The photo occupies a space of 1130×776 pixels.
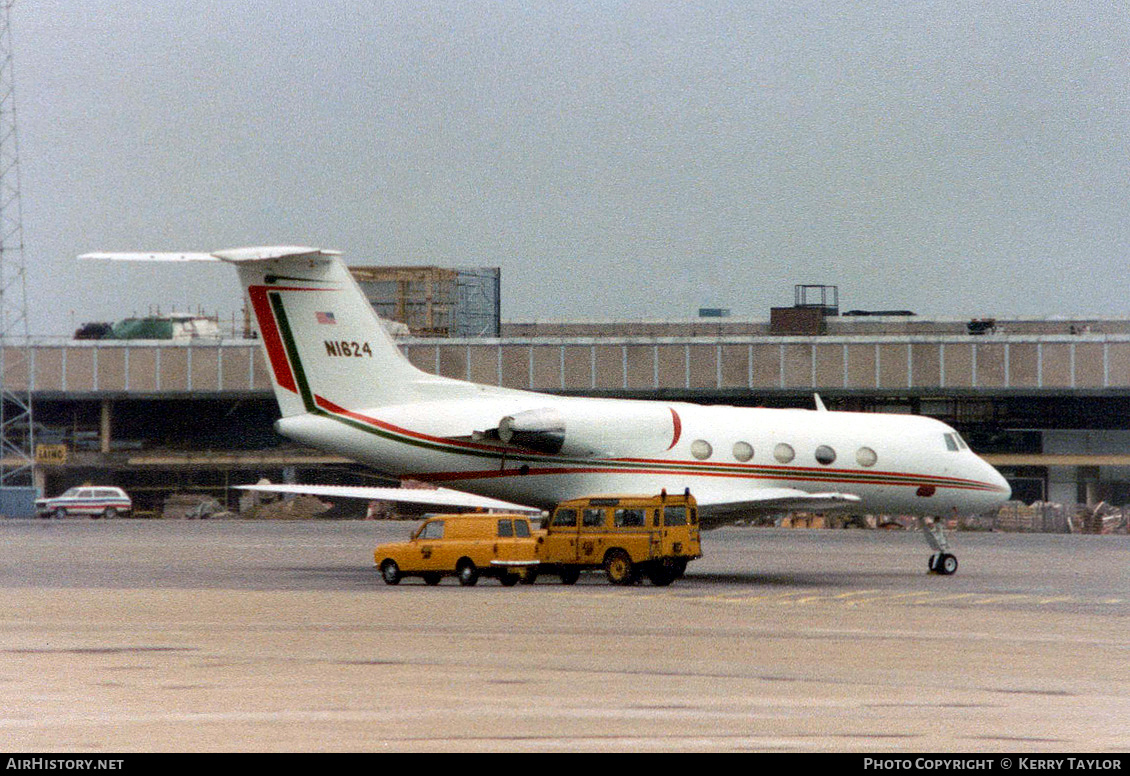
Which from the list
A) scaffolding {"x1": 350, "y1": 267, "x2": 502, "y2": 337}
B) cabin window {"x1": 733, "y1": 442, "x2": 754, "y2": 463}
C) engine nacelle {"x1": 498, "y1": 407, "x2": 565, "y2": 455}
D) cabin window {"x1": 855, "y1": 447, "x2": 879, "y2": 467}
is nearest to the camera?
engine nacelle {"x1": 498, "y1": 407, "x2": 565, "y2": 455}

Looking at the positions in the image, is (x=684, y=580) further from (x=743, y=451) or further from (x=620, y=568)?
(x=743, y=451)

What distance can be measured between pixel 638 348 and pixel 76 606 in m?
61.9

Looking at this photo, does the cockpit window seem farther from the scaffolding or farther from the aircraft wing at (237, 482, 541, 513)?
the scaffolding

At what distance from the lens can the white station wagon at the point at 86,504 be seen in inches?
2928

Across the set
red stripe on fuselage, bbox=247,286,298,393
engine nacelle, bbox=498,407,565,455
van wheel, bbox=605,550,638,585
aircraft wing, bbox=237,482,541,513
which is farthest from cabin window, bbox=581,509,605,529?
A: red stripe on fuselage, bbox=247,286,298,393

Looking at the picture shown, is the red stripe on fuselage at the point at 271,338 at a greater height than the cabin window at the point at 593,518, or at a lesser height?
greater

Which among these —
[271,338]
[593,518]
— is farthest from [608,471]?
[271,338]

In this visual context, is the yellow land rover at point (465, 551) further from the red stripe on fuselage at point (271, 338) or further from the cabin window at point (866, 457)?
the cabin window at point (866, 457)

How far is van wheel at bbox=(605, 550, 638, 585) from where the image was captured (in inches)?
1212

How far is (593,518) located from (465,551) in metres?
2.66

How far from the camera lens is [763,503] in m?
33.1

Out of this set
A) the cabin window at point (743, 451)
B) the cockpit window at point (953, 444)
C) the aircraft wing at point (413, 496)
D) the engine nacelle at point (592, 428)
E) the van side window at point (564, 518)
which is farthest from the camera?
the cockpit window at point (953, 444)

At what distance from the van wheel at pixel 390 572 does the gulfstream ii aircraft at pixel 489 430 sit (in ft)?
10.8

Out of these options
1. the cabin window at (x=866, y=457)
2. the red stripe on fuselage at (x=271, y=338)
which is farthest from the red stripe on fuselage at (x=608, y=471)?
the red stripe on fuselage at (x=271, y=338)
